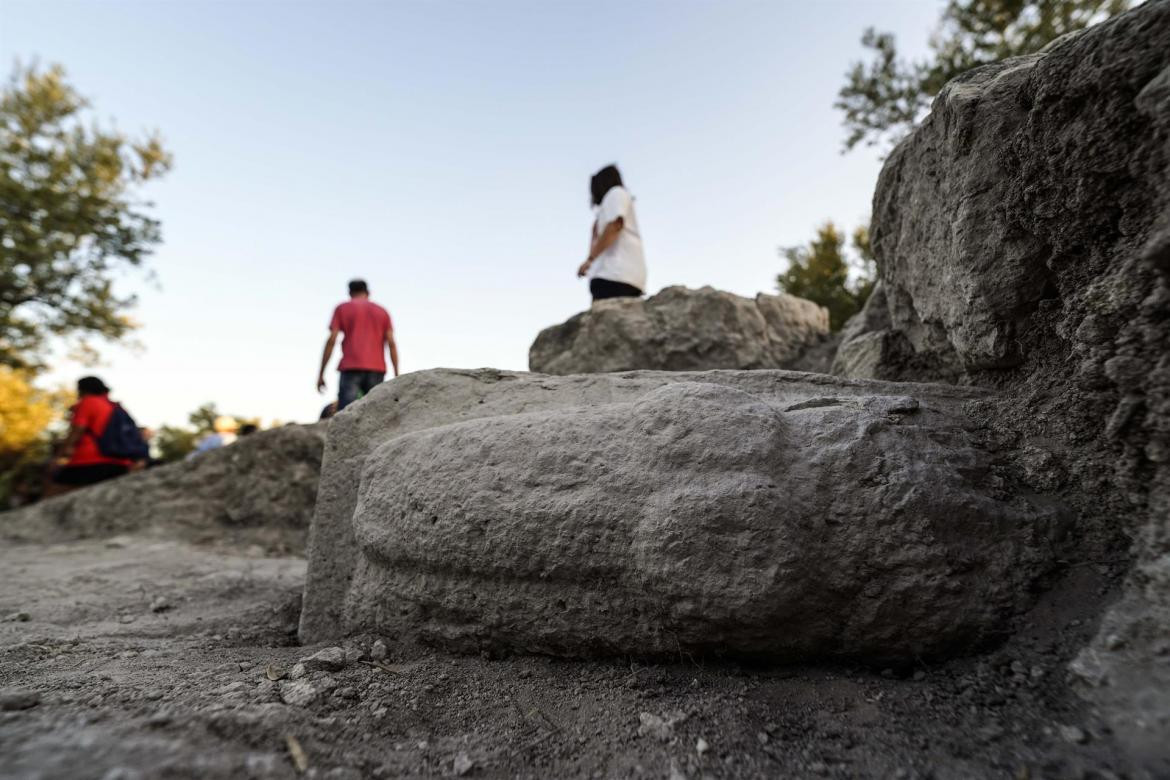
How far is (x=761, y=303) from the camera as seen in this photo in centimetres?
426

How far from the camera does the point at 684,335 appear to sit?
4004 mm

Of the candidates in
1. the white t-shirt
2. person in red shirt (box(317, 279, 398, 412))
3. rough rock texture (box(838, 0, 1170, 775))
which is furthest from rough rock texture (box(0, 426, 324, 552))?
rough rock texture (box(838, 0, 1170, 775))

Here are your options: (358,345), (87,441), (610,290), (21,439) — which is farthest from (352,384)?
(21,439)

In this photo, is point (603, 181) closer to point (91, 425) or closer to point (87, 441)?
point (91, 425)

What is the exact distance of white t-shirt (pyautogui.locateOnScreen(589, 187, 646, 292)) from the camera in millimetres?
4000

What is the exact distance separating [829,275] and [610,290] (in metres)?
6.42

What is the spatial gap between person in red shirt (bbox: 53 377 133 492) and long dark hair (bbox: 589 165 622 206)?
5517 millimetres

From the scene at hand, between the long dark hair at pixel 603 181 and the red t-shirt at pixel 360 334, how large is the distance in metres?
2.05

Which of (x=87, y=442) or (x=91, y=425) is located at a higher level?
(x=91, y=425)

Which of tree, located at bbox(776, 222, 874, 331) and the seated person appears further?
tree, located at bbox(776, 222, 874, 331)

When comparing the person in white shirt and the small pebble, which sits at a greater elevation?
the person in white shirt

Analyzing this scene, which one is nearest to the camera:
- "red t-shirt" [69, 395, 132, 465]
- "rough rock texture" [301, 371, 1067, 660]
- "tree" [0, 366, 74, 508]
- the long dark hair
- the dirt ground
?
the dirt ground

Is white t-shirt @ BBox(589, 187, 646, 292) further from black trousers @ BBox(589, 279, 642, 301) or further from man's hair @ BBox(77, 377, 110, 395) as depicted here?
man's hair @ BBox(77, 377, 110, 395)

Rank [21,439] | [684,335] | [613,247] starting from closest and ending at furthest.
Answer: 1. [684,335]
2. [613,247]
3. [21,439]
